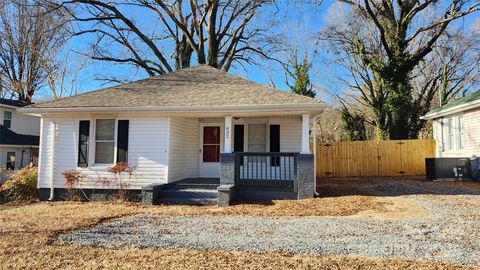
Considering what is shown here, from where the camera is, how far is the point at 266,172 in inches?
378

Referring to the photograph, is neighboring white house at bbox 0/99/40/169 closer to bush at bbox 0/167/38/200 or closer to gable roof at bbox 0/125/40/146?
gable roof at bbox 0/125/40/146

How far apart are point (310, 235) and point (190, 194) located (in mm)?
4625

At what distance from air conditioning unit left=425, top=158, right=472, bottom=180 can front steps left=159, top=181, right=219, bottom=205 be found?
1038 centimetres

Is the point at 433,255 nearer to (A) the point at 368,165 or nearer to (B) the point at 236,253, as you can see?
(B) the point at 236,253

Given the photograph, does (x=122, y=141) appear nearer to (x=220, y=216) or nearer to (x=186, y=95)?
(x=186, y=95)

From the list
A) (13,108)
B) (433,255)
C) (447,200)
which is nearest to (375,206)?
(447,200)

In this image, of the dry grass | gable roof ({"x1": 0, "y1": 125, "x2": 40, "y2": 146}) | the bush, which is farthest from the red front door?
gable roof ({"x1": 0, "y1": 125, "x2": 40, "y2": 146})

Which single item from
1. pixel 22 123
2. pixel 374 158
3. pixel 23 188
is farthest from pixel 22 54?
pixel 374 158

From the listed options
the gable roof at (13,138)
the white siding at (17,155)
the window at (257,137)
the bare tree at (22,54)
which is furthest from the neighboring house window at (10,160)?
the window at (257,137)

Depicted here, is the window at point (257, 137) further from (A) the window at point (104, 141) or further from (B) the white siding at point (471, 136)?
(B) the white siding at point (471, 136)

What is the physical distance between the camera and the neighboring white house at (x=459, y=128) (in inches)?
542

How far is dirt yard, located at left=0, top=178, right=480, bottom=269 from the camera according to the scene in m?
4.21

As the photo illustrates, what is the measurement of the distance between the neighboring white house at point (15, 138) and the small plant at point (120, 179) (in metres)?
12.4

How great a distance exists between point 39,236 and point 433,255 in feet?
20.1
